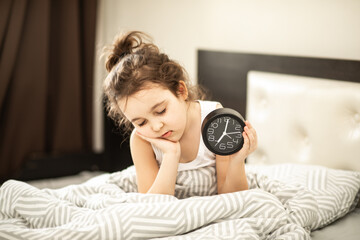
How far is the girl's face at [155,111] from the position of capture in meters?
1.20

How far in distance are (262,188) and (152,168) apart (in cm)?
36

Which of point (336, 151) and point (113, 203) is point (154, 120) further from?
point (336, 151)

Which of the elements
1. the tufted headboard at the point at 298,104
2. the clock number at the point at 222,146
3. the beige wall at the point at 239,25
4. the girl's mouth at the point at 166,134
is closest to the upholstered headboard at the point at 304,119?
the tufted headboard at the point at 298,104

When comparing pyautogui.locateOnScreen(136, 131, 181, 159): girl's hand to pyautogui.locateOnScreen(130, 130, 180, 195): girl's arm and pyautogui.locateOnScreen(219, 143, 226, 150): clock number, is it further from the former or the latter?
pyautogui.locateOnScreen(219, 143, 226, 150): clock number

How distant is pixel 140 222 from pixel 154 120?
1.03 feet

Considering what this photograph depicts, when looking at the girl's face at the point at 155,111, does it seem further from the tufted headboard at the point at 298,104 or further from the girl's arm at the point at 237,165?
the tufted headboard at the point at 298,104

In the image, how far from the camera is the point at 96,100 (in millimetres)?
3127

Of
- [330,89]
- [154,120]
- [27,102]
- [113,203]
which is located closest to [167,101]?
[154,120]

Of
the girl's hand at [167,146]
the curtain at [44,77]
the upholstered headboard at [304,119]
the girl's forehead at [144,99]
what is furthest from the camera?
the curtain at [44,77]

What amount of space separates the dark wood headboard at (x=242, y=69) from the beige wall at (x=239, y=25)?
0.16 feet

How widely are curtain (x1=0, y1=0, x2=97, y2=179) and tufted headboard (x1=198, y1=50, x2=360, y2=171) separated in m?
1.21

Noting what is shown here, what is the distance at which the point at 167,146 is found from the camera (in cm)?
132

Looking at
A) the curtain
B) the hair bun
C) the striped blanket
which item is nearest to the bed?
the striped blanket

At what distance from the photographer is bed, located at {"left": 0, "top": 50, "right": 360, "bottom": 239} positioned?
1.04 metres
